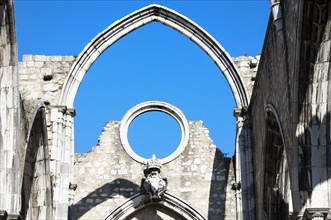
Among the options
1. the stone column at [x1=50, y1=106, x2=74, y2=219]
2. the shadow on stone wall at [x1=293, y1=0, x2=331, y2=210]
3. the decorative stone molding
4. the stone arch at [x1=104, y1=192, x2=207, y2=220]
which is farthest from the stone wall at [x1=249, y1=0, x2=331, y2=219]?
the decorative stone molding

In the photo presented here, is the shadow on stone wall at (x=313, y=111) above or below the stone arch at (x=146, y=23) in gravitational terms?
below

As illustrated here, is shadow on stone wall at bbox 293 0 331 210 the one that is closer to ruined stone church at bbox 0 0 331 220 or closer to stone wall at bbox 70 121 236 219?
ruined stone church at bbox 0 0 331 220

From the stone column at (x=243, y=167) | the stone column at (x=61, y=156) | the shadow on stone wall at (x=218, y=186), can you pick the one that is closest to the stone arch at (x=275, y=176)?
the stone column at (x=243, y=167)

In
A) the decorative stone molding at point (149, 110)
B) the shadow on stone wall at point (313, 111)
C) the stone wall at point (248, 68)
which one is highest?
the stone wall at point (248, 68)

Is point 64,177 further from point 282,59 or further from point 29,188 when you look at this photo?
point 282,59

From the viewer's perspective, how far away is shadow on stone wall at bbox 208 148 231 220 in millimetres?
17922

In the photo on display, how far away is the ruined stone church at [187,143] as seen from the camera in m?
11.0

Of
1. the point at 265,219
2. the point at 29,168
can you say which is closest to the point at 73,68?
the point at 29,168

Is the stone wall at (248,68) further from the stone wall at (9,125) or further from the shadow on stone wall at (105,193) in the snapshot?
the stone wall at (9,125)

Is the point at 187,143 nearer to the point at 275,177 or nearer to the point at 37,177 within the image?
the point at 275,177

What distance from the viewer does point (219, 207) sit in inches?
707

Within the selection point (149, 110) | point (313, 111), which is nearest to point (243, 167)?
point (149, 110)

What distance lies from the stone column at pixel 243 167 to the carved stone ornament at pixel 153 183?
184 centimetres

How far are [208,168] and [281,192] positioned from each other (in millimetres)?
3332
